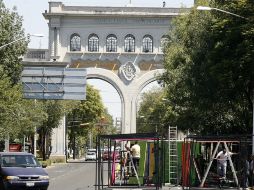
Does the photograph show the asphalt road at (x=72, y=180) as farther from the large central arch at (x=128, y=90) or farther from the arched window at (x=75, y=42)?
the arched window at (x=75, y=42)

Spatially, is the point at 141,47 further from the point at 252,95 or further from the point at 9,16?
the point at 252,95

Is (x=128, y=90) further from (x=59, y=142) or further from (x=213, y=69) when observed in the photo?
(x=213, y=69)

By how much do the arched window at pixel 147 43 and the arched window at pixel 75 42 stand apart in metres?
7.08

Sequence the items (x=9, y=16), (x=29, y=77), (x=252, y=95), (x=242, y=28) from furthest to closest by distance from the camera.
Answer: (x=29, y=77)
(x=9, y=16)
(x=252, y=95)
(x=242, y=28)

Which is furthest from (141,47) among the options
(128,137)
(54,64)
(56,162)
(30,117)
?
(128,137)

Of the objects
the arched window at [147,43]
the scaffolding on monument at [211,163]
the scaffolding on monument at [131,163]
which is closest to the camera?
the scaffolding on monument at [131,163]

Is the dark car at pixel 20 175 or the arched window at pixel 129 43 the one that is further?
the arched window at pixel 129 43

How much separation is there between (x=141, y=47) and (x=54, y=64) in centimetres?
1009

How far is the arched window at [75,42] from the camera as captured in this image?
8906 centimetres

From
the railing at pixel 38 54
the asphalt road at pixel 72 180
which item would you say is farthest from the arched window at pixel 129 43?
the asphalt road at pixel 72 180

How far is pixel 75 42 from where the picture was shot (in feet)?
294

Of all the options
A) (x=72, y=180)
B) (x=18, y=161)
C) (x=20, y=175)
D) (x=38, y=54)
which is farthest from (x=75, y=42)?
(x=20, y=175)

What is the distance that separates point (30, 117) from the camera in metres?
65.8

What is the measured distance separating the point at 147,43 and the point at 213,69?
53.7 metres
